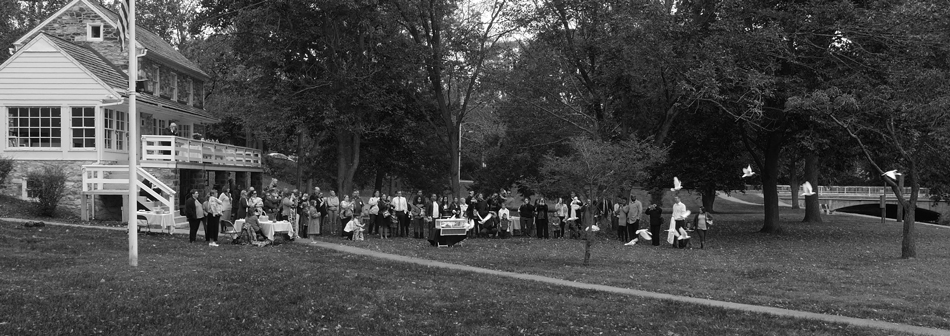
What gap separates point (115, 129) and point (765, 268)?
24112 mm

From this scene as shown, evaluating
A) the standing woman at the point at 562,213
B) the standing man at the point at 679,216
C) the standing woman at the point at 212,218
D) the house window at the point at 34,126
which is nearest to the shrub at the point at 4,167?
the house window at the point at 34,126

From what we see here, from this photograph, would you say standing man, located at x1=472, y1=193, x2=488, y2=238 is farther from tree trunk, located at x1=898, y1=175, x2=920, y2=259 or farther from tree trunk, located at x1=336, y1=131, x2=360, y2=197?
tree trunk, located at x1=898, y1=175, x2=920, y2=259

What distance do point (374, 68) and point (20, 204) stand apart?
15.2 m

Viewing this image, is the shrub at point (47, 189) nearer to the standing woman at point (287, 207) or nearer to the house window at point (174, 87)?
the standing woman at point (287, 207)

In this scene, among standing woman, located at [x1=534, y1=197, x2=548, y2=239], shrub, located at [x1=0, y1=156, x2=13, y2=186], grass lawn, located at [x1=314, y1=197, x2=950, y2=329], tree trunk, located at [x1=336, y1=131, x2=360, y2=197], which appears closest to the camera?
grass lawn, located at [x1=314, y1=197, x2=950, y2=329]

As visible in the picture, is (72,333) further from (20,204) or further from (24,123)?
(24,123)

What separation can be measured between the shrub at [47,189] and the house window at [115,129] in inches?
115

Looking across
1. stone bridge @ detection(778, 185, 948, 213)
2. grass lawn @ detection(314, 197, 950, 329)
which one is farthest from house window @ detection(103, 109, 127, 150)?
stone bridge @ detection(778, 185, 948, 213)

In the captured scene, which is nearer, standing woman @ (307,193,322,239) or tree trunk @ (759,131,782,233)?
standing woman @ (307,193,322,239)

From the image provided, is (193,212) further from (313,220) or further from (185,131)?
(185,131)

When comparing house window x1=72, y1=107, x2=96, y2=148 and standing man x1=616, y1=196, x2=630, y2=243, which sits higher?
house window x1=72, y1=107, x2=96, y2=148

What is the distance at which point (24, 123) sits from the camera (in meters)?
28.5

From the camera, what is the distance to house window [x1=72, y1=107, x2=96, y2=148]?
94.3 ft

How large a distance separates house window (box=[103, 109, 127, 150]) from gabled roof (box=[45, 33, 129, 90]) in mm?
1110
